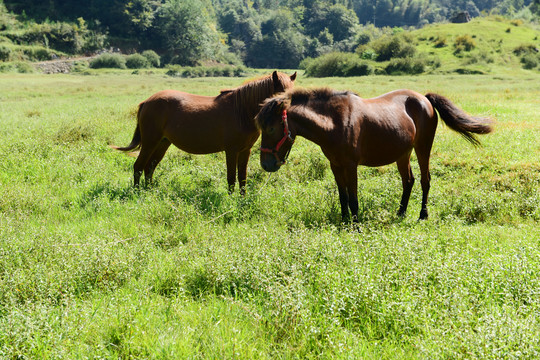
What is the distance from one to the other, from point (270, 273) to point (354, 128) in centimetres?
263

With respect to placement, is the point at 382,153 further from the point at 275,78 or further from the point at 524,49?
the point at 524,49

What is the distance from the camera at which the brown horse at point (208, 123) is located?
265 inches

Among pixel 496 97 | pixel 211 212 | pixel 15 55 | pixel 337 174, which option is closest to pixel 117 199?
pixel 211 212

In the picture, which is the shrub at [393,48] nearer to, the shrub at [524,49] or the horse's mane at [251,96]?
the shrub at [524,49]

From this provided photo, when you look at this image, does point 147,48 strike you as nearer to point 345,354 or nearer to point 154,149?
point 154,149

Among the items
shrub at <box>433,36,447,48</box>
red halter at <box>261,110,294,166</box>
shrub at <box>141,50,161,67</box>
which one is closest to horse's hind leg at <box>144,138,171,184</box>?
red halter at <box>261,110,294,166</box>

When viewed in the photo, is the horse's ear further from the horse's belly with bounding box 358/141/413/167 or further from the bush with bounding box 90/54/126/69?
the bush with bounding box 90/54/126/69

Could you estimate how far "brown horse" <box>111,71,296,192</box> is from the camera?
673 centimetres

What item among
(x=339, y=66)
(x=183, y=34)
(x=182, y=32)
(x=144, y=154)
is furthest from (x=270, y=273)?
(x=182, y=32)

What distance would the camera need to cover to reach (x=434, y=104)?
20.9ft

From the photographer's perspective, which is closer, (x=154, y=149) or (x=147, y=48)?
(x=154, y=149)

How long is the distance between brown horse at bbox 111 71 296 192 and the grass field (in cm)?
72

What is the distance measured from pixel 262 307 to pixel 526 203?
4872 millimetres

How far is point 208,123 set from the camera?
705 cm
